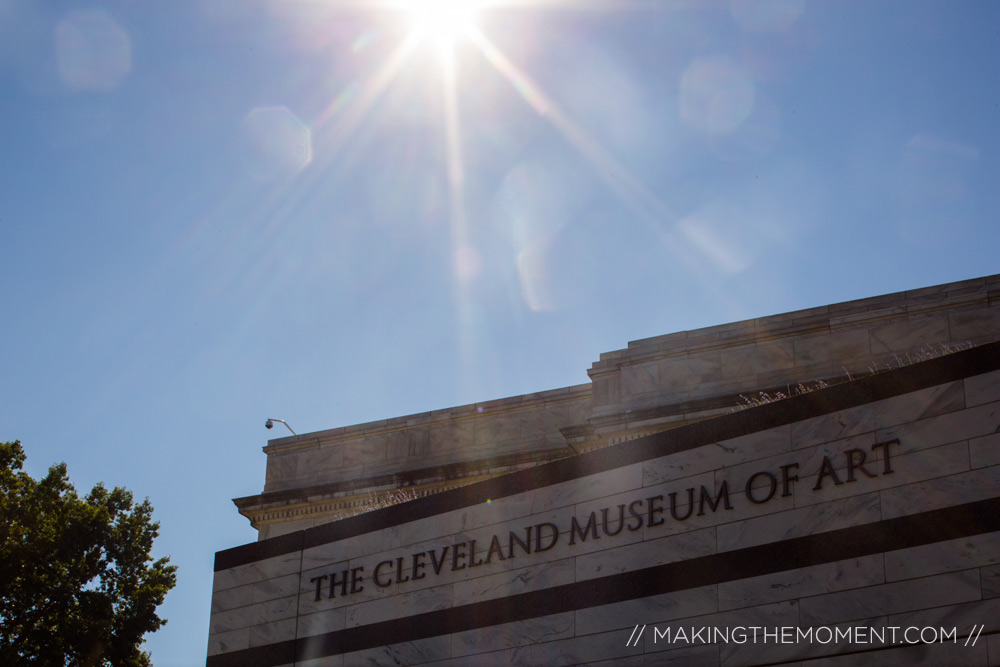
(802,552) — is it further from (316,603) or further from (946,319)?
(946,319)

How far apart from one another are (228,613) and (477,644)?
5823 millimetres

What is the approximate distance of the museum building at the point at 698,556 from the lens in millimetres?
13227

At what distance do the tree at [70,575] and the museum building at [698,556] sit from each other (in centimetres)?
2090

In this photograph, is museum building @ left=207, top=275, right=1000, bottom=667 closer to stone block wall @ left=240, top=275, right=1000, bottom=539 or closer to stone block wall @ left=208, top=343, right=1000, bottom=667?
stone block wall @ left=208, top=343, right=1000, bottom=667

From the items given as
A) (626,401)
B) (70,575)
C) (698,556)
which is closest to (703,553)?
(698,556)

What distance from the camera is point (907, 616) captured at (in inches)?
514

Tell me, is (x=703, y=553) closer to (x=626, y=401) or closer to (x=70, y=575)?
(x=626, y=401)

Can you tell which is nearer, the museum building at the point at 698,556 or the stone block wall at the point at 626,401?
the museum building at the point at 698,556

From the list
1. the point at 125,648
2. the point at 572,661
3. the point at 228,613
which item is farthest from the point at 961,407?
the point at 125,648

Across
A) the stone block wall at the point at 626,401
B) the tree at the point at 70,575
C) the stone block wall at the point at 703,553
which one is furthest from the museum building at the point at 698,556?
the tree at the point at 70,575

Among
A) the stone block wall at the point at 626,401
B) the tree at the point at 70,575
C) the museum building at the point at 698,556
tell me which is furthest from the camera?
the tree at the point at 70,575

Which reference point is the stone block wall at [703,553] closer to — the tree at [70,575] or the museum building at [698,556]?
the museum building at [698,556]

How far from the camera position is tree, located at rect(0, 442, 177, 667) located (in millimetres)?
38219

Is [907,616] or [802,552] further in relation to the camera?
[802,552]
